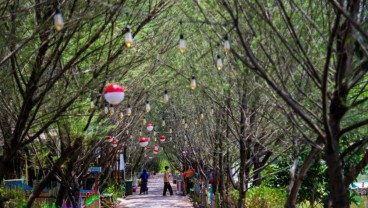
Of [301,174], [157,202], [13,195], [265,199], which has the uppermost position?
[301,174]

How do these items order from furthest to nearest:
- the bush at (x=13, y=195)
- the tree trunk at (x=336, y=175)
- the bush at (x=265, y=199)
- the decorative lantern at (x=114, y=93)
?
the bush at (x=13, y=195)
the bush at (x=265, y=199)
the decorative lantern at (x=114, y=93)
the tree trunk at (x=336, y=175)

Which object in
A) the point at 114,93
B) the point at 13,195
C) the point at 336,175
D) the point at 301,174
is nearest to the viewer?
the point at 336,175

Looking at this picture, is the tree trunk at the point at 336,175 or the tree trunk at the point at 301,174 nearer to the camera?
the tree trunk at the point at 336,175

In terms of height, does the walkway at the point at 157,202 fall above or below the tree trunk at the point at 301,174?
below

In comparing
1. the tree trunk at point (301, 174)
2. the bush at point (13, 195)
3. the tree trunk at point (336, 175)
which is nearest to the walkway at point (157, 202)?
the bush at point (13, 195)

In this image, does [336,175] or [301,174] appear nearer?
[336,175]

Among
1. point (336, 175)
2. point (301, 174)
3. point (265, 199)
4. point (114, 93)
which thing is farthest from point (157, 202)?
point (336, 175)

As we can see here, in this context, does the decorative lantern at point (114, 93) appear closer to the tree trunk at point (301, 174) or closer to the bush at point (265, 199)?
the tree trunk at point (301, 174)

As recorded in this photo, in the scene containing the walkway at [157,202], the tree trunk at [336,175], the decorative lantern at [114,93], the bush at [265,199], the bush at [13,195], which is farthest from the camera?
the walkway at [157,202]

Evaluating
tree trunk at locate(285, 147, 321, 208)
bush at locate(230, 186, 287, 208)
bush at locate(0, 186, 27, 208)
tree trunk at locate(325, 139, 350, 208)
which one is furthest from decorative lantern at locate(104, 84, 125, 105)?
bush at locate(0, 186, 27, 208)

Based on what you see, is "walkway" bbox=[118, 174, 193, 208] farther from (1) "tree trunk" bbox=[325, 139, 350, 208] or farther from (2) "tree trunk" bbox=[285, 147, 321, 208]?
(1) "tree trunk" bbox=[325, 139, 350, 208]

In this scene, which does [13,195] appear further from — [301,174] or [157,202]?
[157,202]

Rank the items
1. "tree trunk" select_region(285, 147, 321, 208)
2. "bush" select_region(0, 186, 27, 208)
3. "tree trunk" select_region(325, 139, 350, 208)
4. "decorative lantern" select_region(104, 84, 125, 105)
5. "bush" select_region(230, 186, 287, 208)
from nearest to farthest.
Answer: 1. "tree trunk" select_region(325, 139, 350, 208)
2. "decorative lantern" select_region(104, 84, 125, 105)
3. "tree trunk" select_region(285, 147, 321, 208)
4. "bush" select_region(230, 186, 287, 208)
5. "bush" select_region(0, 186, 27, 208)

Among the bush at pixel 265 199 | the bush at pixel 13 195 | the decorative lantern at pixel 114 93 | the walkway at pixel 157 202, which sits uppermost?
the decorative lantern at pixel 114 93
